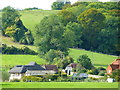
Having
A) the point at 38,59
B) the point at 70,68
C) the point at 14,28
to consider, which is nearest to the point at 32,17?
the point at 14,28

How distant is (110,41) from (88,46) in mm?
2343

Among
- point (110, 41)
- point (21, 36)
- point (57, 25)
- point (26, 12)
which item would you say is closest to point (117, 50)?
point (110, 41)

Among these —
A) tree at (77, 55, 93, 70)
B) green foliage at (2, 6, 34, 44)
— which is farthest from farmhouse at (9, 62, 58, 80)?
green foliage at (2, 6, 34, 44)

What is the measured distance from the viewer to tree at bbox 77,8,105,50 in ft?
127

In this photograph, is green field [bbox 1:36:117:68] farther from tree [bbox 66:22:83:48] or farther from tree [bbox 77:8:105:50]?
tree [bbox 77:8:105:50]

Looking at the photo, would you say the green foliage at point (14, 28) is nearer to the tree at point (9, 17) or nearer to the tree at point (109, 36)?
the tree at point (9, 17)

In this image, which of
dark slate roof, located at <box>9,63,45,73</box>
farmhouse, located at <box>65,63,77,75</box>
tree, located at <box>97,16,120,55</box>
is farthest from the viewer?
tree, located at <box>97,16,120,55</box>

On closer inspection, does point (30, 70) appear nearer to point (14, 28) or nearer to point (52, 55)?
point (52, 55)

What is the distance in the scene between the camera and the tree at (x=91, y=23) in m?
38.6

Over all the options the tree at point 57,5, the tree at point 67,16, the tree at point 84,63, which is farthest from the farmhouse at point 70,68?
the tree at point 57,5

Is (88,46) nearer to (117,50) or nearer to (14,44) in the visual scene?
(117,50)

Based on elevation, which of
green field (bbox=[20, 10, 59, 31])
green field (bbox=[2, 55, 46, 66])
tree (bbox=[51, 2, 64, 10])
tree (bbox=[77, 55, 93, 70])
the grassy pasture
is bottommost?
the grassy pasture

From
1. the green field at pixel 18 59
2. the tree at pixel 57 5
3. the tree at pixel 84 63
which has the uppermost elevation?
the tree at pixel 57 5

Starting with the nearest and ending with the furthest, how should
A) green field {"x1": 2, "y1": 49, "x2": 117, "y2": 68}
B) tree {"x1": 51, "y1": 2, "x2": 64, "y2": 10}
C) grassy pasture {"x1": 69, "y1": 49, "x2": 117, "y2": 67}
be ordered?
green field {"x1": 2, "y1": 49, "x2": 117, "y2": 68} < grassy pasture {"x1": 69, "y1": 49, "x2": 117, "y2": 67} < tree {"x1": 51, "y1": 2, "x2": 64, "y2": 10}
